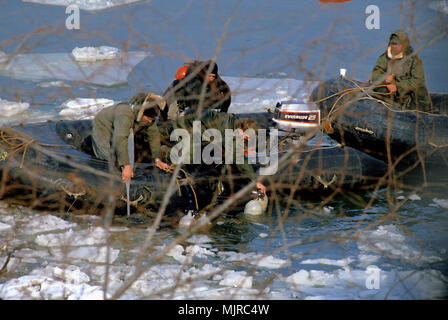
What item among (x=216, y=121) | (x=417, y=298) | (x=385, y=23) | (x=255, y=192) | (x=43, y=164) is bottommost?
(x=417, y=298)

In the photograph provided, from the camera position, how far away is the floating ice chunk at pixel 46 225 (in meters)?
4.92

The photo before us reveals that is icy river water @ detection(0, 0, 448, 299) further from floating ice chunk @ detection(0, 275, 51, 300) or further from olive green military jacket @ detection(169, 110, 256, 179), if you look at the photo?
olive green military jacket @ detection(169, 110, 256, 179)

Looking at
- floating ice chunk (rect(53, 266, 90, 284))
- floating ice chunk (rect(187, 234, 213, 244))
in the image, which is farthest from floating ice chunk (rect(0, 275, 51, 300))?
floating ice chunk (rect(187, 234, 213, 244))

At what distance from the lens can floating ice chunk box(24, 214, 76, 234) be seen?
492cm

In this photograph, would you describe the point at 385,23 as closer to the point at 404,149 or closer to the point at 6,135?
the point at 404,149

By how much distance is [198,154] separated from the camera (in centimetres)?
538

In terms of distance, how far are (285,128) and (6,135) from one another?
313cm

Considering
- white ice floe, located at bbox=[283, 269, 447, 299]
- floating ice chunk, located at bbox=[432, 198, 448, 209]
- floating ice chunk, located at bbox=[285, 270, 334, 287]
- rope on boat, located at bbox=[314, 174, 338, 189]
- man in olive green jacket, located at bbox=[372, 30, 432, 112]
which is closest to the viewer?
white ice floe, located at bbox=[283, 269, 447, 299]

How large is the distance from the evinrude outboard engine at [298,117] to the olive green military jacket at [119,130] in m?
1.74

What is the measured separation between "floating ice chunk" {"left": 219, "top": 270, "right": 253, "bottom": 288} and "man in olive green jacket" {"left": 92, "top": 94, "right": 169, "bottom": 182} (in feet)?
4.38

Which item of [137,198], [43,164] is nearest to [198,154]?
[137,198]

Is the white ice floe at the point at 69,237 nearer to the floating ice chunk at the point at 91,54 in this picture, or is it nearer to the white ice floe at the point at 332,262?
the white ice floe at the point at 332,262

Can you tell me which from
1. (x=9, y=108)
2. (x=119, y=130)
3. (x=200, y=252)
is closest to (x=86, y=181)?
(x=119, y=130)

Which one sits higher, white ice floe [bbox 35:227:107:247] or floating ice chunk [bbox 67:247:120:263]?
white ice floe [bbox 35:227:107:247]
